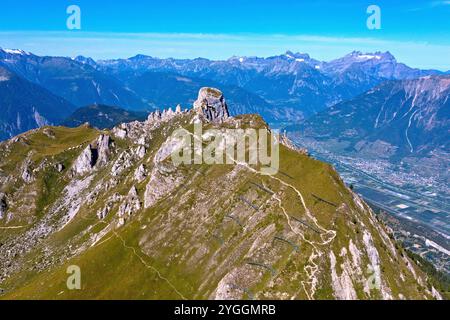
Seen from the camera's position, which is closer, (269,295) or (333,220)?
(269,295)

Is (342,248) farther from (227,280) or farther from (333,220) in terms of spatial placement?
(227,280)

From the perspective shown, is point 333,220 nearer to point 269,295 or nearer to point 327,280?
point 327,280
